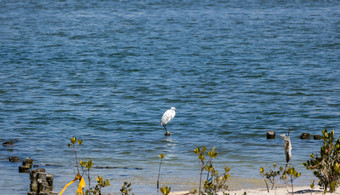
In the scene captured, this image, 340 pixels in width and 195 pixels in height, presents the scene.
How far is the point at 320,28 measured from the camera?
50.2 metres

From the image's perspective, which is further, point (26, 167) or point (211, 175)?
point (26, 167)

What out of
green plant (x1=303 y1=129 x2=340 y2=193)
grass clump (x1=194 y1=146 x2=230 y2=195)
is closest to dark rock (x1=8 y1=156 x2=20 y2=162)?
grass clump (x1=194 y1=146 x2=230 y2=195)

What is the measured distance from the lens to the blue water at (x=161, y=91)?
14.5 m

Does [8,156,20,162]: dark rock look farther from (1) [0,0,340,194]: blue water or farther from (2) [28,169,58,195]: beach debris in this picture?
(2) [28,169,58,195]: beach debris

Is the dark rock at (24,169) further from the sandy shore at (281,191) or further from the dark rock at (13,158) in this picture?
the sandy shore at (281,191)

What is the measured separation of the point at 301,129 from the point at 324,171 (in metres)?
9.13

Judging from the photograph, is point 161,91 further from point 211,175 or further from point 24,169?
point 211,175

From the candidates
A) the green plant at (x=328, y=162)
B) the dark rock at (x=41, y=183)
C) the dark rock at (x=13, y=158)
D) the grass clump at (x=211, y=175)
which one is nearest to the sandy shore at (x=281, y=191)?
the green plant at (x=328, y=162)

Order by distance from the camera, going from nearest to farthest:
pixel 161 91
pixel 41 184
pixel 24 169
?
1. pixel 41 184
2. pixel 24 169
3. pixel 161 91

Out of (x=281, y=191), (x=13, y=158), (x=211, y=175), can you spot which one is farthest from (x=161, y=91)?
(x=211, y=175)

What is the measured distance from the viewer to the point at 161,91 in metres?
26.4

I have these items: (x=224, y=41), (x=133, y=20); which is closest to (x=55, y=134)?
(x=224, y=41)

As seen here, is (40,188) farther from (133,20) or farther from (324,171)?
(133,20)

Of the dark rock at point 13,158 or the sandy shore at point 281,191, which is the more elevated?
Answer: the dark rock at point 13,158
